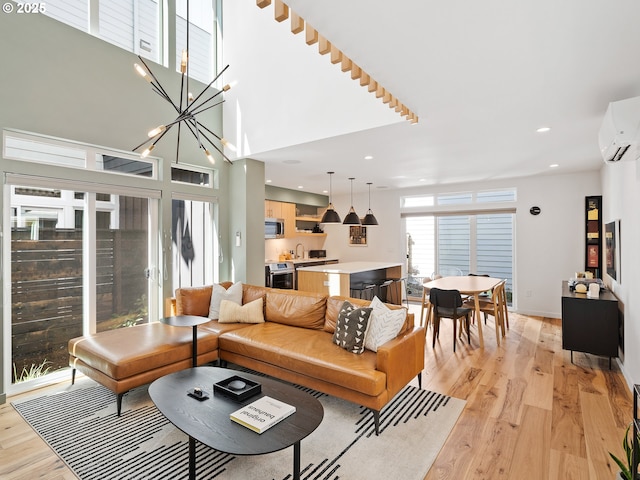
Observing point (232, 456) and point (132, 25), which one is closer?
point (232, 456)

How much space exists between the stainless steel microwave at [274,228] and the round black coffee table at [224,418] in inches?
193

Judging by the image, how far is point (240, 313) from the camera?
4.03 m

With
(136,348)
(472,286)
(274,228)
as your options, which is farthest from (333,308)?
(274,228)

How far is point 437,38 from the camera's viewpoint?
2.11 meters

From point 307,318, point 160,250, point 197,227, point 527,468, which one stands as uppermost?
point 197,227

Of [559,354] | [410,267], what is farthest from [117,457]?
[410,267]

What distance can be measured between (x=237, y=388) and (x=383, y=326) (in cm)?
133

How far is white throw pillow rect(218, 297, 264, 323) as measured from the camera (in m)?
4.02

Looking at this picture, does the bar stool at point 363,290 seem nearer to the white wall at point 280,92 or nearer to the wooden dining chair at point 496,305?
the wooden dining chair at point 496,305

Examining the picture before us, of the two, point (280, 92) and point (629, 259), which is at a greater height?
point (280, 92)

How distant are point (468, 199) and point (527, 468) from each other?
5.74 metres

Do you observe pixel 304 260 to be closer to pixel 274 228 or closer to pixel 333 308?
pixel 274 228

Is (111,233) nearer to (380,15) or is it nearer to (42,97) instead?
(42,97)

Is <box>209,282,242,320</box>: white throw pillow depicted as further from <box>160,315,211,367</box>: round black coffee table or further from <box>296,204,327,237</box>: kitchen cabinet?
<box>296,204,327,237</box>: kitchen cabinet
